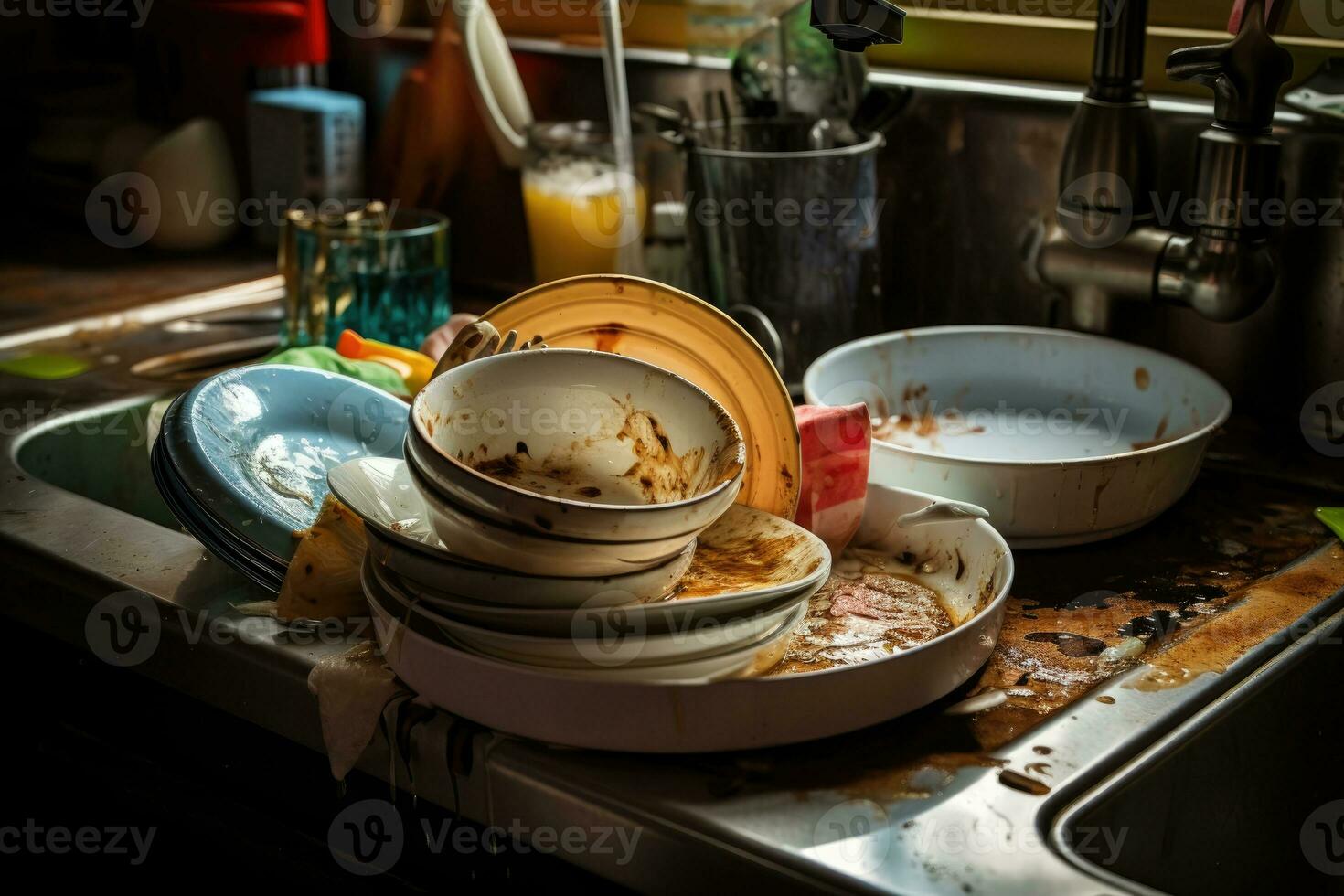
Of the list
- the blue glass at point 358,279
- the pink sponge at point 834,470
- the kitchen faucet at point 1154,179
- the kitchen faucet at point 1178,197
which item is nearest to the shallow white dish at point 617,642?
the pink sponge at point 834,470

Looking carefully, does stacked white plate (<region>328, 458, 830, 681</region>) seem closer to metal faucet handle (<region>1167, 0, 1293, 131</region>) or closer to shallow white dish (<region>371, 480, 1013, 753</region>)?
shallow white dish (<region>371, 480, 1013, 753</region>)

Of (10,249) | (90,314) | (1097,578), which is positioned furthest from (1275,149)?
(10,249)

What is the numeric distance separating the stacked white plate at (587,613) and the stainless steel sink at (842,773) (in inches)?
1.8

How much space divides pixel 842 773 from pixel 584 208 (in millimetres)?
858

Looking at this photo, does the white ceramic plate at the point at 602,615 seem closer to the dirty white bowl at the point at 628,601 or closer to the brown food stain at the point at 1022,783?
the dirty white bowl at the point at 628,601

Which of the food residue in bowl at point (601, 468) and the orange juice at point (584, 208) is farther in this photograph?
the orange juice at point (584, 208)

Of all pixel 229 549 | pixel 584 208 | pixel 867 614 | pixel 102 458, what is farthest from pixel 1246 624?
pixel 102 458

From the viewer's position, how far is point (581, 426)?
755mm

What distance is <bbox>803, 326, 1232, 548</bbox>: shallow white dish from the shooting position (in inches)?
35.1

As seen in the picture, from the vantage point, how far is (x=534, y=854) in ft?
2.21

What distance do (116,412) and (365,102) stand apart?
0.72 meters

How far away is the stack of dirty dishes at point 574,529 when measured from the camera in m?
0.63

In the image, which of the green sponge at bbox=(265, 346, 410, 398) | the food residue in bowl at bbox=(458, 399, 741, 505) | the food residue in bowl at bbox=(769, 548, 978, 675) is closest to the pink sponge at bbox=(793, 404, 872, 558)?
the food residue in bowl at bbox=(769, 548, 978, 675)

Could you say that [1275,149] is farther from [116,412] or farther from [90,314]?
[90,314]
